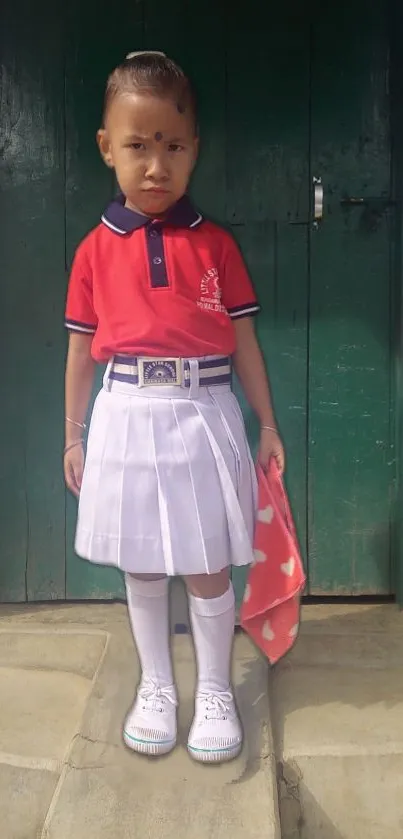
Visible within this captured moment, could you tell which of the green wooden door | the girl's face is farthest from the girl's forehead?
the green wooden door

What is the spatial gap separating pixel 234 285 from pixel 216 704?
93 centimetres

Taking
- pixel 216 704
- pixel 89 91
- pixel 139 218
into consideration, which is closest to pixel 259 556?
pixel 216 704

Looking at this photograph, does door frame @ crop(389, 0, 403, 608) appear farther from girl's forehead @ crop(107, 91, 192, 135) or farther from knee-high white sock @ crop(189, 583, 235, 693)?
girl's forehead @ crop(107, 91, 192, 135)

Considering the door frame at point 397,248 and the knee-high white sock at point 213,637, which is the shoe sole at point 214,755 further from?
the door frame at point 397,248

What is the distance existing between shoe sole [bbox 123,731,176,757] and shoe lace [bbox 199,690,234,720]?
101mm

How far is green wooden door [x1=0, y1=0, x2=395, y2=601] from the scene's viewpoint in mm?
2506

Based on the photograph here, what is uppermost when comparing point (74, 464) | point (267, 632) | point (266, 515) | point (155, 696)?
point (74, 464)

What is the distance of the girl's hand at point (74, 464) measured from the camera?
6.52ft

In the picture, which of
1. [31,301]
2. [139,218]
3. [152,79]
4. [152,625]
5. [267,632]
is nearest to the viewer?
[152,79]

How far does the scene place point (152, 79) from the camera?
1.72 m

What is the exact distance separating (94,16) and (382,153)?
94 centimetres

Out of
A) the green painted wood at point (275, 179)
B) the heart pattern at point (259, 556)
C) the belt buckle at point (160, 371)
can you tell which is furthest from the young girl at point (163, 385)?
the green painted wood at point (275, 179)

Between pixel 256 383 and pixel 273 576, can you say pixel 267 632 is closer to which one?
pixel 273 576

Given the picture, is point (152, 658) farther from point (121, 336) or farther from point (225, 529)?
point (121, 336)
